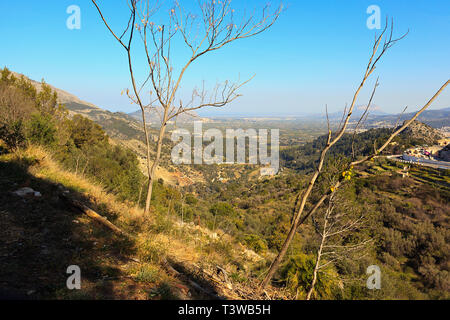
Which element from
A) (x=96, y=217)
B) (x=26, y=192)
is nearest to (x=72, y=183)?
(x=26, y=192)

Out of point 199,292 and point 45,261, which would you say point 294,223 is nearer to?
point 199,292

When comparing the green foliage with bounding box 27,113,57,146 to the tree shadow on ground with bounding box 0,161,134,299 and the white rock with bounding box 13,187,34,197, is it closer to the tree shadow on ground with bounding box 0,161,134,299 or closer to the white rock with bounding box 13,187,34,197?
the tree shadow on ground with bounding box 0,161,134,299

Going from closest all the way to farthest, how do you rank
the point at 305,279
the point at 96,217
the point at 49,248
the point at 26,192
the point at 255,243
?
the point at 49,248 → the point at 96,217 → the point at 26,192 → the point at 305,279 → the point at 255,243

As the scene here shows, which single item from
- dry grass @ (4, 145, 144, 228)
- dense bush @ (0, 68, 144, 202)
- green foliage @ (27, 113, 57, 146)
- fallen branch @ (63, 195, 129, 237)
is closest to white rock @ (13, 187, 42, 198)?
fallen branch @ (63, 195, 129, 237)

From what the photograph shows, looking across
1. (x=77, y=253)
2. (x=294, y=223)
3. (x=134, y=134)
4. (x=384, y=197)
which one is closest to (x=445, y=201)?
(x=384, y=197)

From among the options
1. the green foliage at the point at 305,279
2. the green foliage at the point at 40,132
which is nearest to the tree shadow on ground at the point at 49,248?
the green foliage at the point at 305,279

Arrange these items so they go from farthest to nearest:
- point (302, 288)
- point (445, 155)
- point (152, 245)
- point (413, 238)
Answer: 1. point (445, 155)
2. point (413, 238)
3. point (302, 288)
4. point (152, 245)

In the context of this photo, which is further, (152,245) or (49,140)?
(49,140)

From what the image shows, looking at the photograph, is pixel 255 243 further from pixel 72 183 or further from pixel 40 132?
pixel 40 132

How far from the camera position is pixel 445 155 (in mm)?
30766

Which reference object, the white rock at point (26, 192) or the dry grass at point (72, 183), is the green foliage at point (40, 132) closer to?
the dry grass at point (72, 183)

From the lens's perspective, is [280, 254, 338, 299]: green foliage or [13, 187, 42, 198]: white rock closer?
[13, 187, 42, 198]: white rock

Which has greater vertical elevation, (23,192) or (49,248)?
(23,192)
